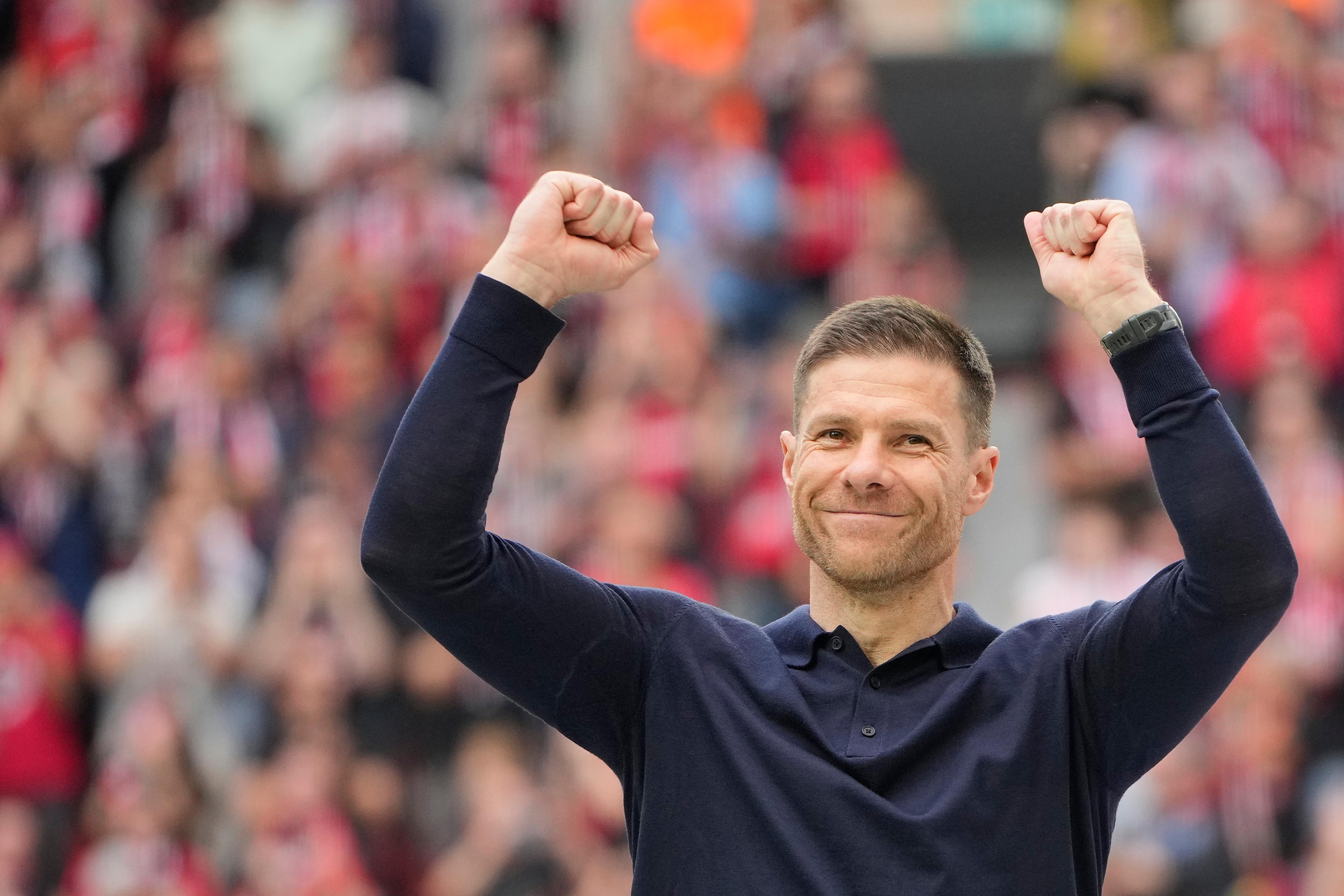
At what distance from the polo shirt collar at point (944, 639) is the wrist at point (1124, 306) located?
47 centimetres

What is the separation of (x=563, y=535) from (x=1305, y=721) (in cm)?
295

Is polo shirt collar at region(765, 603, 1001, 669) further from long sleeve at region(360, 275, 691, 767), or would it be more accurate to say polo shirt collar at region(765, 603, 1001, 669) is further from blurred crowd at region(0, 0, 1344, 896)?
blurred crowd at region(0, 0, 1344, 896)

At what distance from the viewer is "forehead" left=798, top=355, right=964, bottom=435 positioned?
110 inches

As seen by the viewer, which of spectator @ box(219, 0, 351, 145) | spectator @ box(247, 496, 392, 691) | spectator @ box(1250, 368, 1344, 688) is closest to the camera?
spectator @ box(1250, 368, 1344, 688)

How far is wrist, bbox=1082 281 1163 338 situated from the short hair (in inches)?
8.2

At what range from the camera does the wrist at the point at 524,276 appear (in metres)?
2.71

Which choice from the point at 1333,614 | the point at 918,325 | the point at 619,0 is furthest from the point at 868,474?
the point at 619,0

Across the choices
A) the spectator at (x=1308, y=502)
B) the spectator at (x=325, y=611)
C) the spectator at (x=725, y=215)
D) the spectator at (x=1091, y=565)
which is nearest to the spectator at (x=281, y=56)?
the spectator at (x=725, y=215)

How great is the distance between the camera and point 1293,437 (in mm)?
7531

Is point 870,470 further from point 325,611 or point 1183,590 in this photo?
point 325,611

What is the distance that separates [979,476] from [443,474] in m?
0.82

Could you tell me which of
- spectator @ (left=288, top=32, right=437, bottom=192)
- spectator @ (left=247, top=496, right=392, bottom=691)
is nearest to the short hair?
spectator @ (left=247, top=496, right=392, bottom=691)

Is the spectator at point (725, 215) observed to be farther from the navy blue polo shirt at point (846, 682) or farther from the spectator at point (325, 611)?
the navy blue polo shirt at point (846, 682)

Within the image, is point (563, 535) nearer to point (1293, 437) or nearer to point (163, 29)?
point (1293, 437)
